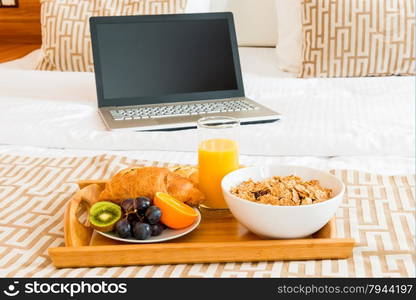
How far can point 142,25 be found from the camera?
1992mm

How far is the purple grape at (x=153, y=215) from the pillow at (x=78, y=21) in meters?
1.50

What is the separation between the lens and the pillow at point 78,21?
7.69 ft

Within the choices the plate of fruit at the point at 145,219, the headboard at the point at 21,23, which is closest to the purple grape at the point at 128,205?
the plate of fruit at the point at 145,219

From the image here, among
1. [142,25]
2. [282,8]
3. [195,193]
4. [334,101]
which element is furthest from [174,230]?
[282,8]

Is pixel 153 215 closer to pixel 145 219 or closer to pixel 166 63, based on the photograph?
pixel 145 219

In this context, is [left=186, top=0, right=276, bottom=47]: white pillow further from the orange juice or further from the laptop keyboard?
the orange juice

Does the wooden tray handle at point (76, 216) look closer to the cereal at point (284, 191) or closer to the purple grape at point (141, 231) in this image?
the purple grape at point (141, 231)

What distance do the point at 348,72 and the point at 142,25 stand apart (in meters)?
0.74

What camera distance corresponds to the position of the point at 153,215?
96cm

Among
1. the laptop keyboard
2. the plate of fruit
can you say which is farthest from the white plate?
the laptop keyboard

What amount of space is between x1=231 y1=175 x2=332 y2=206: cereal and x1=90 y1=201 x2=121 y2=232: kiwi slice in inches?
7.6

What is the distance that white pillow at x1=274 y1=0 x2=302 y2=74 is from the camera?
229 centimetres

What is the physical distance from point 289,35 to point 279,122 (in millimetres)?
788

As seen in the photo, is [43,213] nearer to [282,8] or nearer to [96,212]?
[96,212]
